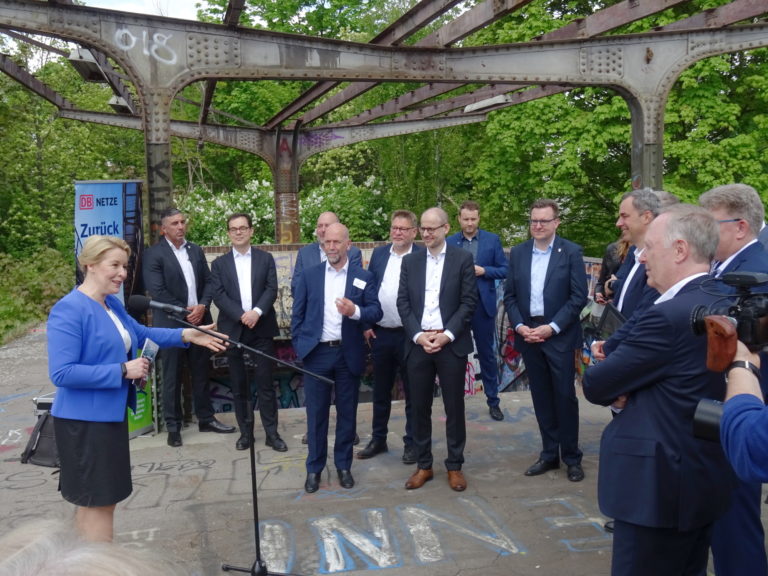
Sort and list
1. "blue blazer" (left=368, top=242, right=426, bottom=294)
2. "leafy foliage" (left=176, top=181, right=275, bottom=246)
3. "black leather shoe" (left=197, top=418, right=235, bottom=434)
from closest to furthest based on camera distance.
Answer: "blue blazer" (left=368, top=242, right=426, bottom=294)
"black leather shoe" (left=197, top=418, right=235, bottom=434)
"leafy foliage" (left=176, top=181, right=275, bottom=246)

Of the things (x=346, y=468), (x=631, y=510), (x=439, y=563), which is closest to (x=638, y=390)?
(x=631, y=510)

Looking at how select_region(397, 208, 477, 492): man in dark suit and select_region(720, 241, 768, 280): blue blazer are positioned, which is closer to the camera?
select_region(720, 241, 768, 280): blue blazer

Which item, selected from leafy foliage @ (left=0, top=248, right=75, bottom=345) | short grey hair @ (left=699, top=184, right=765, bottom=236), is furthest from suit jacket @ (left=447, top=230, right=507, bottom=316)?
leafy foliage @ (left=0, top=248, right=75, bottom=345)

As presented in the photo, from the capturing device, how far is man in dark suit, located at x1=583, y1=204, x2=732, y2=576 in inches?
114

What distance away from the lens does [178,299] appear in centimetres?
693

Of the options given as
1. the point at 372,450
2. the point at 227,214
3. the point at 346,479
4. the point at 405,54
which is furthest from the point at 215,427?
the point at 227,214

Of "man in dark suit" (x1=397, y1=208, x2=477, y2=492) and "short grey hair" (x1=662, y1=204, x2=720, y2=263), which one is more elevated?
"short grey hair" (x1=662, y1=204, x2=720, y2=263)

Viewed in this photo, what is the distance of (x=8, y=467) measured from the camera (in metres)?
6.45

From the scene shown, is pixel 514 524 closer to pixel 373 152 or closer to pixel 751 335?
pixel 751 335

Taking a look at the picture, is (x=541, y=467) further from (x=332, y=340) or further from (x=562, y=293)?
(x=332, y=340)

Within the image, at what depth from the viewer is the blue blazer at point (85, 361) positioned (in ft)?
12.2

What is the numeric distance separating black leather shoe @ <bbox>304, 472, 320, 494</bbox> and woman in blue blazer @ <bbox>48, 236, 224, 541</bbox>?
1.98 m

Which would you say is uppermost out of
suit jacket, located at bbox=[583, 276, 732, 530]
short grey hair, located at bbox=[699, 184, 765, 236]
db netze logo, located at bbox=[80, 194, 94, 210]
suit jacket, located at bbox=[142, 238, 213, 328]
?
db netze logo, located at bbox=[80, 194, 94, 210]

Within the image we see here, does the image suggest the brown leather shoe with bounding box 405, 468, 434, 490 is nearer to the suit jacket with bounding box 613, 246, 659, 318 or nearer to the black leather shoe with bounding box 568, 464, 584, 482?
the black leather shoe with bounding box 568, 464, 584, 482
